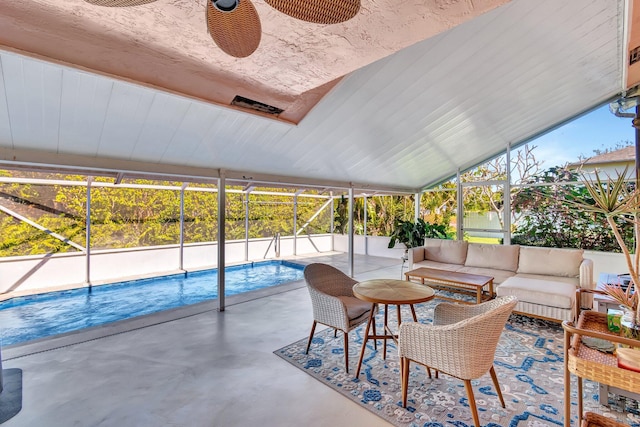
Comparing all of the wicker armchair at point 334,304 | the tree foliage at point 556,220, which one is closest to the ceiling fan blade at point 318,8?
the wicker armchair at point 334,304

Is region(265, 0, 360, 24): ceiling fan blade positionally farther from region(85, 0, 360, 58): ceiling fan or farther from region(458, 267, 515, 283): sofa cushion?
region(458, 267, 515, 283): sofa cushion

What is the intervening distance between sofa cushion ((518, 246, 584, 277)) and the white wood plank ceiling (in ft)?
7.99

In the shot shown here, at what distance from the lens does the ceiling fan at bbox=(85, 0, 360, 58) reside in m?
1.35

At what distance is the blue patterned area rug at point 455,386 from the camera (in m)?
2.19

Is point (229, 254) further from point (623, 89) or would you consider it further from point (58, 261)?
point (623, 89)

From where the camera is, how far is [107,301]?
5.88 m

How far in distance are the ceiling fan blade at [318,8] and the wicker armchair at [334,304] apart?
2299mm

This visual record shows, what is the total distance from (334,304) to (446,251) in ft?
12.8

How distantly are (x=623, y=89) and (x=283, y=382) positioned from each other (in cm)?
683

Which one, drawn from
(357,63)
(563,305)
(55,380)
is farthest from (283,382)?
(563,305)

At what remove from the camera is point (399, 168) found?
6.64 metres

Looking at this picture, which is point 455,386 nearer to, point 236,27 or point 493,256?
point 236,27

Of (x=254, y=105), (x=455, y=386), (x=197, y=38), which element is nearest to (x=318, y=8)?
(x=197, y=38)

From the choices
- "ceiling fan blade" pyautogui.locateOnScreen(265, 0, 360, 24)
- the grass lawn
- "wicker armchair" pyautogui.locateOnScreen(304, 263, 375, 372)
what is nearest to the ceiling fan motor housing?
"ceiling fan blade" pyautogui.locateOnScreen(265, 0, 360, 24)
